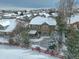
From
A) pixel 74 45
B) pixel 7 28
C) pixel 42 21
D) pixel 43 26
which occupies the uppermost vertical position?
pixel 42 21

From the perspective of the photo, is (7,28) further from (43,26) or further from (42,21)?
(43,26)

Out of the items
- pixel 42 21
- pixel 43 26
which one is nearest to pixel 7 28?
pixel 42 21

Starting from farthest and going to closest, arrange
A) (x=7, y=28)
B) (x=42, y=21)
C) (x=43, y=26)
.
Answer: (x=7, y=28), (x=42, y=21), (x=43, y=26)

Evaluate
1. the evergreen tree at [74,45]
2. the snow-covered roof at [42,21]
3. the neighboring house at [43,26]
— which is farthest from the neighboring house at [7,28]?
the evergreen tree at [74,45]

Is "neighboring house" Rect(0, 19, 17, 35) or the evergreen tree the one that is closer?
the evergreen tree

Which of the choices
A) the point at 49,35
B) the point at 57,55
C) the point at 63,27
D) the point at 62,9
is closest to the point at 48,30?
the point at 49,35

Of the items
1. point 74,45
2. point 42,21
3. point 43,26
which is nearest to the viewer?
point 74,45

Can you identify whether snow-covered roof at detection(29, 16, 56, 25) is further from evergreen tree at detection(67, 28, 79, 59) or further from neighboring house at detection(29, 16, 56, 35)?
evergreen tree at detection(67, 28, 79, 59)

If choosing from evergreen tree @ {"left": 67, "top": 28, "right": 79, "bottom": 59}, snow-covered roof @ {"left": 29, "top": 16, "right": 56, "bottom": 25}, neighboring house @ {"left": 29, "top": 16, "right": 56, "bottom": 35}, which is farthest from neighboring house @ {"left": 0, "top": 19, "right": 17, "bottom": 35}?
evergreen tree @ {"left": 67, "top": 28, "right": 79, "bottom": 59}

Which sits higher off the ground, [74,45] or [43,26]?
[43,26]
